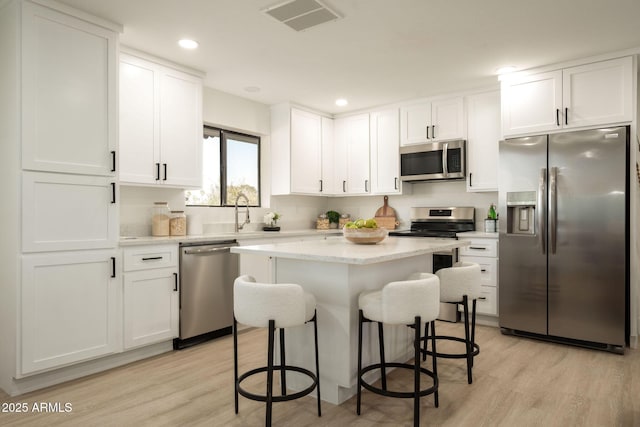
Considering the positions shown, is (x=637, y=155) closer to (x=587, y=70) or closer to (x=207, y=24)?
(x=587, y=70)

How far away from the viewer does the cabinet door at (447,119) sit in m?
4.60

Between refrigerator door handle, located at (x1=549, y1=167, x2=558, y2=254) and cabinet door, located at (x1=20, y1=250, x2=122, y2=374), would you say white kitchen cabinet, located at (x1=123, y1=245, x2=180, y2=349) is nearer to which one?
cabinet door, located at (x1=20, y1=250, x2=122, y2=374)

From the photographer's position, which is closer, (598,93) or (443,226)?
(598,93)

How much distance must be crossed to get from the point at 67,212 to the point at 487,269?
3.60 m

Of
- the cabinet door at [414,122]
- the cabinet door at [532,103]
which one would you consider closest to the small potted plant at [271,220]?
the cabinet door at [414,122]

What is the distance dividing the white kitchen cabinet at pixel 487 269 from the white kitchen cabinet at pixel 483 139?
0.61 metres

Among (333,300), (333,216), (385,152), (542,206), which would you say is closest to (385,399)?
(333,300)

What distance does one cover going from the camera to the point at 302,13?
279 cm

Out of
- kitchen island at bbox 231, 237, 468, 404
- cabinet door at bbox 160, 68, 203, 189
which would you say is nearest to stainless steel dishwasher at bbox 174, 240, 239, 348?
cabinet door at bbox 160, 68, 203, 189

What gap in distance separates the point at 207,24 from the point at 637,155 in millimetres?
3717

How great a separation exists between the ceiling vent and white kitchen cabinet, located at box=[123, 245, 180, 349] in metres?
1.92

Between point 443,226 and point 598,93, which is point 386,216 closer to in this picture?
point 443,226

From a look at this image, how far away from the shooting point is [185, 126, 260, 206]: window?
14.8 ft

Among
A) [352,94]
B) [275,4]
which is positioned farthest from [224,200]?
[275,4]
